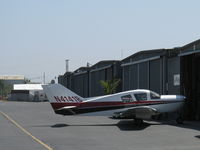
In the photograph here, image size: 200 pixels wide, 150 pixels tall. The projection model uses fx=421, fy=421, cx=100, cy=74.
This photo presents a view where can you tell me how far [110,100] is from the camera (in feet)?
76.3

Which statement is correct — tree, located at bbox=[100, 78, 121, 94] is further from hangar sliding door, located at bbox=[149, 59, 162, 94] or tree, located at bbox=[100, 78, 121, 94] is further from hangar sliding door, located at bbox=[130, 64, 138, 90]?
hangar sliding door, located at bbox=[149, 59, 162, 94]

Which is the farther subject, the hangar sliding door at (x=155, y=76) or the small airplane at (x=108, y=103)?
the hangar sliding door at (x=155, y=76)

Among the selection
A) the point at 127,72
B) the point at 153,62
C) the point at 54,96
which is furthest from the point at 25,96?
the point at 54,96

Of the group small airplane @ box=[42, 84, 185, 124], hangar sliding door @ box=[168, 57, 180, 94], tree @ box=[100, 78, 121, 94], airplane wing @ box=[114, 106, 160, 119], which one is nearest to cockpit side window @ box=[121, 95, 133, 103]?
small airplane @ box=[42, 84, 185, 124]

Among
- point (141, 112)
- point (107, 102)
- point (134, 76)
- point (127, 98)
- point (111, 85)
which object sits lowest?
point (141, 112)

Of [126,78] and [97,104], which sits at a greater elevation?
[126,78]

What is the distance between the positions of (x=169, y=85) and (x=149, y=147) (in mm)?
15720

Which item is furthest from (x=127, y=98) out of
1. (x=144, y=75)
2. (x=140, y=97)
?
(x=144, y=75)

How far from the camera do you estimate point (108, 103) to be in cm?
2325

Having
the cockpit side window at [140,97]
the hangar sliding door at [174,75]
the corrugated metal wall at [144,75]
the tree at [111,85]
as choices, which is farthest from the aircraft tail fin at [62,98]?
the tree at [111,85]

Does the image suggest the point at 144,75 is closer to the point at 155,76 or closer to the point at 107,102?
the point at 155,76

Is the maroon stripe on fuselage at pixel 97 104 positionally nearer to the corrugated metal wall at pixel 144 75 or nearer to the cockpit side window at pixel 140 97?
the cockpit side window at pixel 140 97

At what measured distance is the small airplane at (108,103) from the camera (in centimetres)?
2295

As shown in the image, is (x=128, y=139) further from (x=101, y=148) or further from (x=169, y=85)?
(x=169, y=85)
